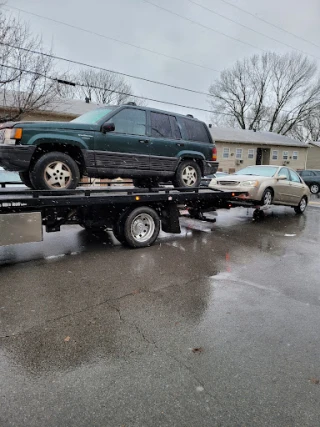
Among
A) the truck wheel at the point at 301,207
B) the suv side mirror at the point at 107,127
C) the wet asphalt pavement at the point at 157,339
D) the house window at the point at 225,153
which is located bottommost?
the wet asphalt pavement at the point at 157,339

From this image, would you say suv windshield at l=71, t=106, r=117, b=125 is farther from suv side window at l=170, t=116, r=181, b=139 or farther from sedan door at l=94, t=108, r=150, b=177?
suv side window at l=170, t=116, r=181, b=139

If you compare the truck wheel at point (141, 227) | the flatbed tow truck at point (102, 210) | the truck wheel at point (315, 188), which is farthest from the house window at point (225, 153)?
the truck wheel at point (141, 227)

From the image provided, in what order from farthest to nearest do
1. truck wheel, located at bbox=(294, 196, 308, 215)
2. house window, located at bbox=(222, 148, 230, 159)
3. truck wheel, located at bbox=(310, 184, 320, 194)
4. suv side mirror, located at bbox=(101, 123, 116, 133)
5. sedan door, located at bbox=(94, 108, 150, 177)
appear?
1. house window, located at bbox=(222, 148, 230, 159)
2. truck wheel, located at bbox=(310, 184, 320, 194)
3. truck wheel, located at bbox=(294, 196, 308, 215)
4. sedan door, located at bbox=(94, 108, 150, 177)
5. suv side mirror, located at bbox=(101, 123, 116, 133)

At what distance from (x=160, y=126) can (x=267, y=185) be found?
4.51m

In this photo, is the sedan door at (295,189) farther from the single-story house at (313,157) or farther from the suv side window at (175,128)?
the single-story house at (313,157)

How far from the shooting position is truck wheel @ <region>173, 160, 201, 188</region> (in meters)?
7.22

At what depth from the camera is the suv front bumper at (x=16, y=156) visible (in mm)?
4915

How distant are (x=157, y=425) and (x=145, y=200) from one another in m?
4.65

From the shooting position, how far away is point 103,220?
20.7 feet

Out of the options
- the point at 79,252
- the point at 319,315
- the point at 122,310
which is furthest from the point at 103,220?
the point at 319,315

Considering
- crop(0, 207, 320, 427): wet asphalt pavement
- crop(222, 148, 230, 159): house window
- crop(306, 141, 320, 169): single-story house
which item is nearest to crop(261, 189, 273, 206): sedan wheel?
crop(0, 207, 320, 427): wet asphalt pavement

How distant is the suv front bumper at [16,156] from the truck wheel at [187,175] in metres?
3.34

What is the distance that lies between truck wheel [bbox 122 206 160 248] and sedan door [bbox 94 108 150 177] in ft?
2.74

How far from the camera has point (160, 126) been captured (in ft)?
22.0
